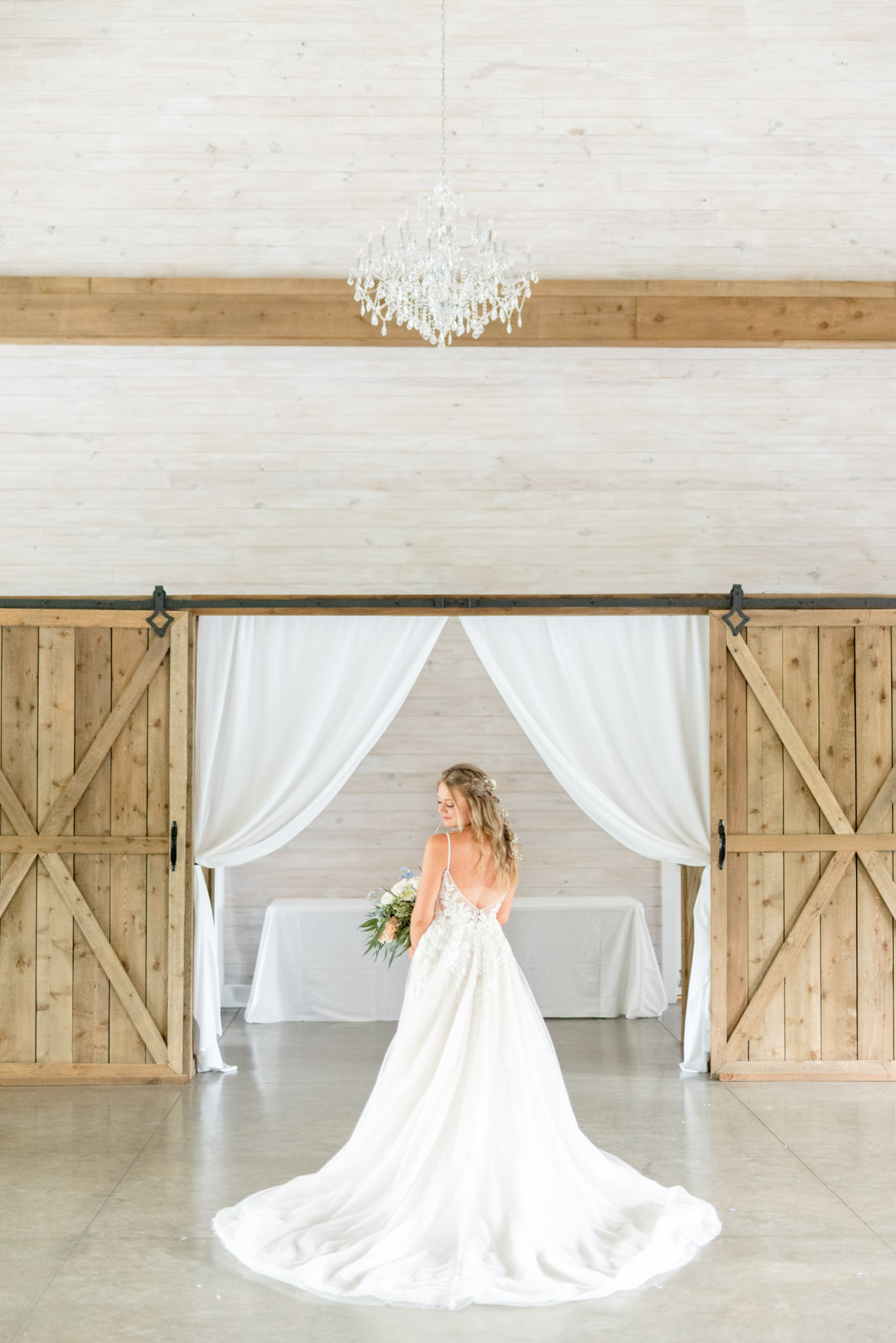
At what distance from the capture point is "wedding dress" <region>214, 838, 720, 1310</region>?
3.69m

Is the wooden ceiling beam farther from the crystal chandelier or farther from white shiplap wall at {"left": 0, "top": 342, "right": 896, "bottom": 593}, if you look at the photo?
the crystal chandelier

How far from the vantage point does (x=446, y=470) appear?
6.10 meters

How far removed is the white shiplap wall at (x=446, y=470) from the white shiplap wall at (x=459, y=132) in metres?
0.48

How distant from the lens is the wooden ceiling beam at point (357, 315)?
5516mm

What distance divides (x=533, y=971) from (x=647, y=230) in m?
4.48

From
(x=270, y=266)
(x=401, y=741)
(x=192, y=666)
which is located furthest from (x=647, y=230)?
(x=401, y=741)

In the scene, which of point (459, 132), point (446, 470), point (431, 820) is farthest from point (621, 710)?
point (459, 132)

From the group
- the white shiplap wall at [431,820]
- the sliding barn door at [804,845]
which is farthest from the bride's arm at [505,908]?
the white shiplap wall at [431,820]

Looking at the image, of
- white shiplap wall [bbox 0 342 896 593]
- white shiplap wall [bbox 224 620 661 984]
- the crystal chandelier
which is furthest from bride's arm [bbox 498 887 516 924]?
white shiplap wall [bbox 224 620 661 984]

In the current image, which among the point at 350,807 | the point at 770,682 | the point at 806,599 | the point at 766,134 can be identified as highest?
the point at 766,134

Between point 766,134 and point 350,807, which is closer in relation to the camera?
point 766,134

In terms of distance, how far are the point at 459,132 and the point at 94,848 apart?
3.95 metres

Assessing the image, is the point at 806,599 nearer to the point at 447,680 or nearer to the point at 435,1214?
the point at 447,680

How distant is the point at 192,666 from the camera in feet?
21.5
